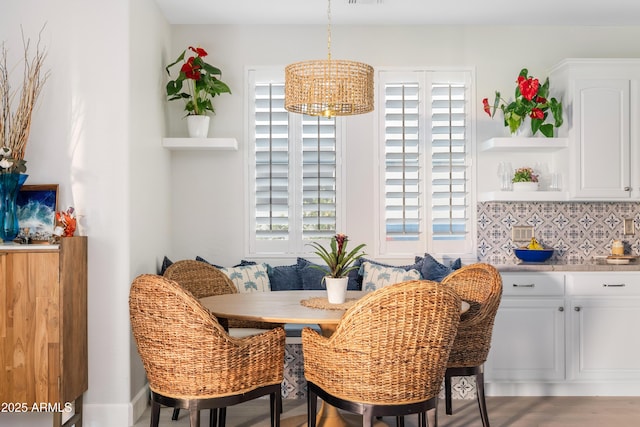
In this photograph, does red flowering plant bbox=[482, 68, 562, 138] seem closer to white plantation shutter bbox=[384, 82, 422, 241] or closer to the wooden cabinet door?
white plantation shutter bbox=[384, 82, 422, 241]

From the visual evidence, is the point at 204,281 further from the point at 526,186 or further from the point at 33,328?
the point at 526,186

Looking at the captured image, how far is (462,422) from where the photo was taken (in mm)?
3504

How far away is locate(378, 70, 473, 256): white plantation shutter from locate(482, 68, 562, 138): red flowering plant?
1.12 feet

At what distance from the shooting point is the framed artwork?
3.33 m

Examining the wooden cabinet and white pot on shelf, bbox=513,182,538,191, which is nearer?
the wooden cabinet

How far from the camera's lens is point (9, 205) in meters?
3.13

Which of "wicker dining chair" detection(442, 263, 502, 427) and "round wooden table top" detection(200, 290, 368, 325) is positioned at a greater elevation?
"round wooden table top" detection(200, 290, 368, 325)

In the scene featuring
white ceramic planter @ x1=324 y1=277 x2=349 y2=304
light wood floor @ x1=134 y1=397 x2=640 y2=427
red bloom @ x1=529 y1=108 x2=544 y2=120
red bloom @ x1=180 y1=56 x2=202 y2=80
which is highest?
red bloom @ x1=180 y1=56 x2=202 y2=80

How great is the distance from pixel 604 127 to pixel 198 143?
279 cm

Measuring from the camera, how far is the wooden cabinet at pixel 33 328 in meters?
3.00

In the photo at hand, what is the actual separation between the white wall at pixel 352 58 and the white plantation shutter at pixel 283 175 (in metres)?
0.09

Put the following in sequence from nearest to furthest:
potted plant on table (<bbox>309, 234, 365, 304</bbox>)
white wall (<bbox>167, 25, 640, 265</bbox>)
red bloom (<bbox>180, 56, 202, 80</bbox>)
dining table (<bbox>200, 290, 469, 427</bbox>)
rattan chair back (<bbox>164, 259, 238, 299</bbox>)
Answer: dining table (<bbox>200, 290, 469, 427</bbox>)
potted plant on table (<bbox>309, 234, 365, 304</bbox>)
rattan chair back (<bbox>164, 259, 238, 299</bbox>)
red bloom (<bbox>180, 56, 202, 80</bbox>)
white wall (<bbox>167, 25, 640, 265</bbox>)

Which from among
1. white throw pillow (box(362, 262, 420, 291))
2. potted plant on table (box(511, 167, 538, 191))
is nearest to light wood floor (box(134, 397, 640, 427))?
white throw pillow (box(362, 262, 420, 291))

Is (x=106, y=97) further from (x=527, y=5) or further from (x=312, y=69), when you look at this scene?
(x=527, y=5)
